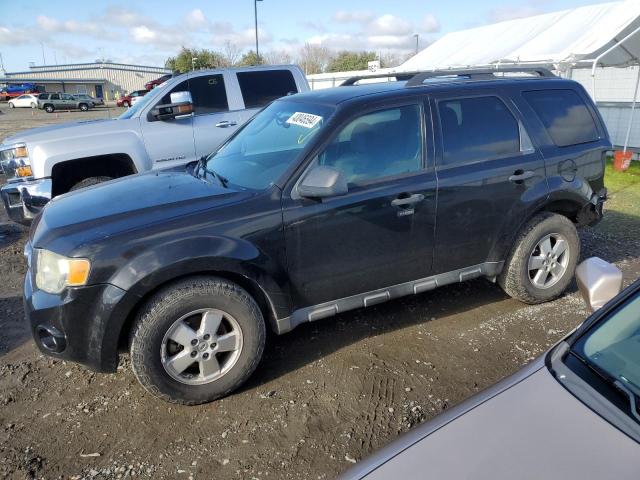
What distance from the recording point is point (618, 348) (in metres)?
1.87

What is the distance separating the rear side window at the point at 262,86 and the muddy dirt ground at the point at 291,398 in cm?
389

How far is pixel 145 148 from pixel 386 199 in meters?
3.85

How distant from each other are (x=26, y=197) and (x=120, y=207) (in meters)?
3.22

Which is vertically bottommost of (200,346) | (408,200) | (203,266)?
(200,346)

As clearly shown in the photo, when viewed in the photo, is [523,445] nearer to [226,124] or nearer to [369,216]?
[369,216]

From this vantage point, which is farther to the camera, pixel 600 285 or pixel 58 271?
pixel 58 271

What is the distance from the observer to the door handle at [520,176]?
12.8ft

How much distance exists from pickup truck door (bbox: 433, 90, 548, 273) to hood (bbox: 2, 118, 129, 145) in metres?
4.13

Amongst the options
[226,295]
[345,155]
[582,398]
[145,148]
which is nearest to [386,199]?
[345,155]

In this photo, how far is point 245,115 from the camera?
6785mm

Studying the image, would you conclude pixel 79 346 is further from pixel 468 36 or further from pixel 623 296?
pixel 468 36

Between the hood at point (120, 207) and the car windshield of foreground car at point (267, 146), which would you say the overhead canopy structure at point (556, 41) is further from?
the hood at point (120, 207)

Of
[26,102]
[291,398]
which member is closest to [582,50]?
[291,398]

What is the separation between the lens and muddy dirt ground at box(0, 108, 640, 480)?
269cm
